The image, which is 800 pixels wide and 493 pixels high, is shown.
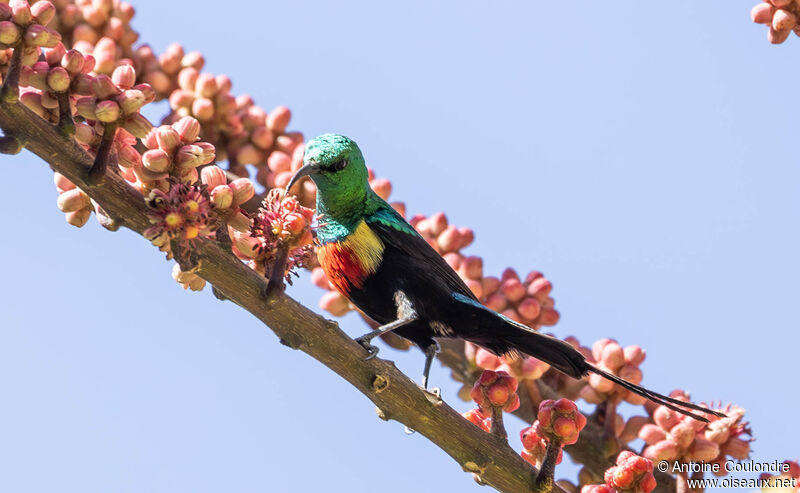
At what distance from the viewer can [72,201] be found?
3.28 m

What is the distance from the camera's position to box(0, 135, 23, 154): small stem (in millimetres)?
2832

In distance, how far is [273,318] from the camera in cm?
304

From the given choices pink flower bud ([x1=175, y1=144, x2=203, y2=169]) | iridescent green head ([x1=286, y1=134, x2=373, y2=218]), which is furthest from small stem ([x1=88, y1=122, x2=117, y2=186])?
iridescent green head ([x1=286, y1=134, x2=373, y2=218])

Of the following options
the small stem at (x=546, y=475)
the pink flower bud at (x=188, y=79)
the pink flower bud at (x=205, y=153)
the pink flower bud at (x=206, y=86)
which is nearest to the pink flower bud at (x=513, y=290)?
the small stem at (x=546, y=475)

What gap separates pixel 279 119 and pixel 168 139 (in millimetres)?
2667

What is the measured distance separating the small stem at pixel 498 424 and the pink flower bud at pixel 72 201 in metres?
1.69

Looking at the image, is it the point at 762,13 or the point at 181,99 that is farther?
the point at 181,99

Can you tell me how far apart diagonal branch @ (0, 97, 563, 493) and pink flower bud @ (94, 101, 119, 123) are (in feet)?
0.38

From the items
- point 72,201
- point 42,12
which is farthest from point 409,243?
point 42,12

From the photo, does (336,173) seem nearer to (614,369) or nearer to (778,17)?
(614,369)

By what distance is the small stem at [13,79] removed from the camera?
282 cm

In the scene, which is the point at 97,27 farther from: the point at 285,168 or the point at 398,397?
the point at 398,397

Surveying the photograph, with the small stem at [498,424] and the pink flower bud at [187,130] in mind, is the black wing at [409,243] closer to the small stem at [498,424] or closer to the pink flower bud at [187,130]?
the small stem at [498,424]

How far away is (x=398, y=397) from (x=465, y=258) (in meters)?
2.08
